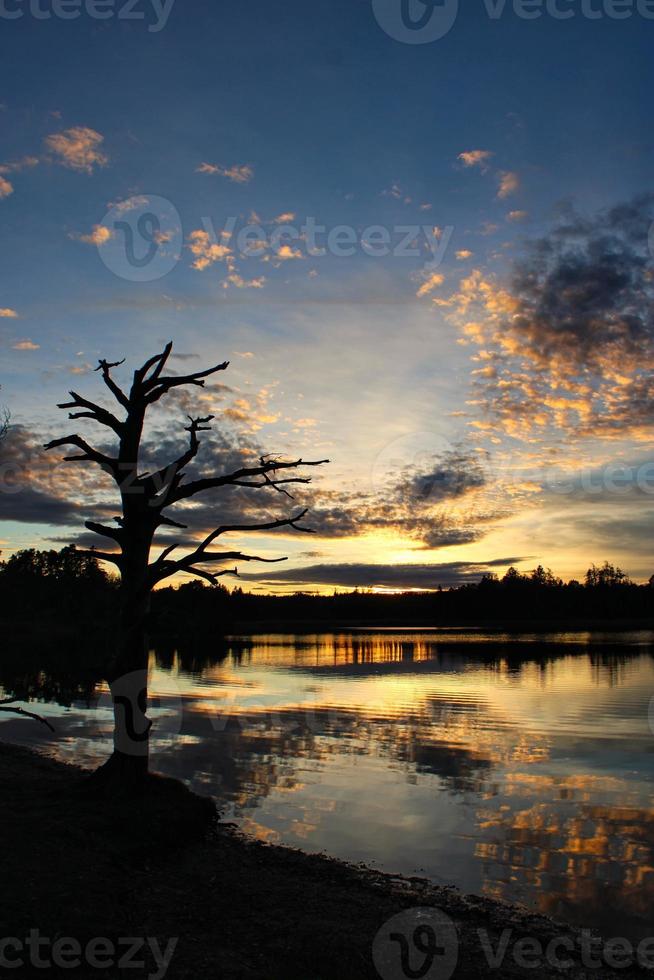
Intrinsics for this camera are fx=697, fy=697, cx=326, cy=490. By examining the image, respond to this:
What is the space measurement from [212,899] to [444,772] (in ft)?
38.9

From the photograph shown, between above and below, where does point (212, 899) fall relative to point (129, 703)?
below

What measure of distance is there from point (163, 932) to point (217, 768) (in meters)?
12.2

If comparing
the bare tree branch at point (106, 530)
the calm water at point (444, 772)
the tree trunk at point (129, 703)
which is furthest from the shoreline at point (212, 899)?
A: the bare tree branch at point (106, 530)

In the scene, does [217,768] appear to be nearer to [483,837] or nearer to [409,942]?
[483,837]

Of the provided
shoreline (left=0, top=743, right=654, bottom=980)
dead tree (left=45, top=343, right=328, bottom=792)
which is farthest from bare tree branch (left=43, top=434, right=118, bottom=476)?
shoreline (left=0, top=743, right=654, bottom=980)

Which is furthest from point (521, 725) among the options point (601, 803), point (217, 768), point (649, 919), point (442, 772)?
point (649, 919)

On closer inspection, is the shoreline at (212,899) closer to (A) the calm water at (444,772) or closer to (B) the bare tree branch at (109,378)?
(A) the calm water at (444,772)

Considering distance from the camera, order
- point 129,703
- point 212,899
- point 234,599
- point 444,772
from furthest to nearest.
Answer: point 234,599
point 444,772
point 129,703
point 212,899

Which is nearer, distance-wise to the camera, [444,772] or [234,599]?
[444,772]

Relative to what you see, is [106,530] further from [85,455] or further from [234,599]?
[234,599]

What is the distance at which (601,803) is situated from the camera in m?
17.0

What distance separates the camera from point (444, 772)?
20047 mm

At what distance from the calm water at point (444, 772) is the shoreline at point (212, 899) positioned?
1337mm

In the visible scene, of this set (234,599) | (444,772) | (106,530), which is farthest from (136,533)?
(234,599)
